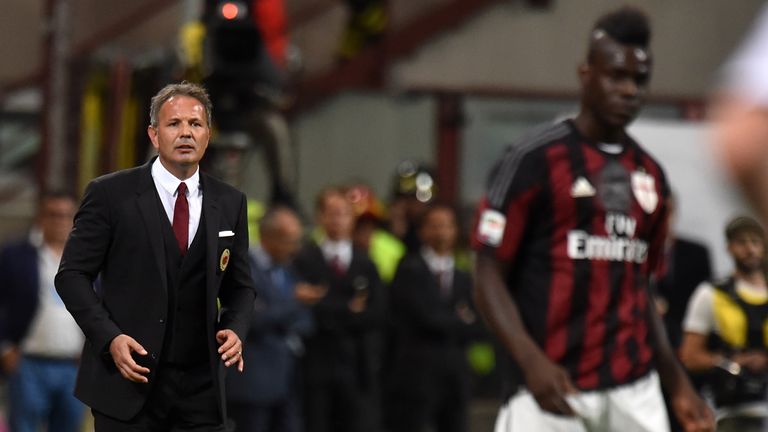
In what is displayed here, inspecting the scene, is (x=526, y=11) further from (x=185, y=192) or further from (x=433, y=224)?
(x=185, y=192)

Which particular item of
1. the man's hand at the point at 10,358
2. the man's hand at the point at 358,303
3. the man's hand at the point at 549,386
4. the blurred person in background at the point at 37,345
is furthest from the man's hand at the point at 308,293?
the man's hand at the point at 549,386

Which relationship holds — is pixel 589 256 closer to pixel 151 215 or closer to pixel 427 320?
pixel 151 215

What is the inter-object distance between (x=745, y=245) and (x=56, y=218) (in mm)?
4098

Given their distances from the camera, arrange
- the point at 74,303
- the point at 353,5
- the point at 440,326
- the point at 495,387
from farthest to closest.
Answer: the point at 353,5
the point at 495,387
the point at 440,326
the point at 74,303

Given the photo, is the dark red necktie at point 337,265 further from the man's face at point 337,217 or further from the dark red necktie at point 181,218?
the dark red necktie at point 181,218

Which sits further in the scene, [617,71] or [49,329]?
[49,329]

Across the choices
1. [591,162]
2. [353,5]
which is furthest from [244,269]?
[353,5]

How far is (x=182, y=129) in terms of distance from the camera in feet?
17.3

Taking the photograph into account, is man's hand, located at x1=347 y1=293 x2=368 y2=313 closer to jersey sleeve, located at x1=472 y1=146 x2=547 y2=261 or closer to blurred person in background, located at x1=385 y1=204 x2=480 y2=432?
blurred person in background, located at x1=385 y1=204 x2=480 y2=432

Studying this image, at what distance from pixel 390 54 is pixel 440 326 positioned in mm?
5907

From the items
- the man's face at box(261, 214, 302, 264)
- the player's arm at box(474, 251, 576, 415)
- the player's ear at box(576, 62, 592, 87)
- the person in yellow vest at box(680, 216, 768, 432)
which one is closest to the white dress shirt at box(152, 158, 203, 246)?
the player's arm at box(474, 251, 576, 415)

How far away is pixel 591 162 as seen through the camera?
6.11m

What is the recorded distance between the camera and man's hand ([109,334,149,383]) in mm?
5227

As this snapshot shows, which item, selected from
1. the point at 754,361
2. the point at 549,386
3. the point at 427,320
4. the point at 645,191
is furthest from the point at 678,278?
the point at 549,386
